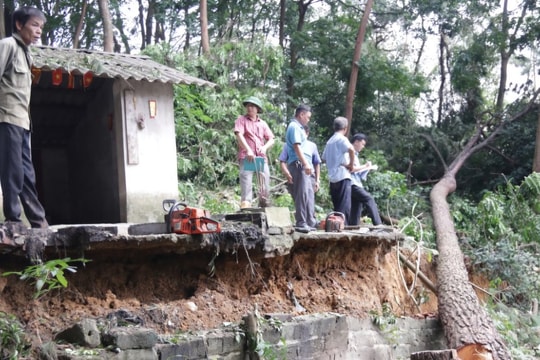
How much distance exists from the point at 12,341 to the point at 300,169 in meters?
4.23

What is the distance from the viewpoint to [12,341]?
5039 mm

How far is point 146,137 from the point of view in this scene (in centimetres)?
973

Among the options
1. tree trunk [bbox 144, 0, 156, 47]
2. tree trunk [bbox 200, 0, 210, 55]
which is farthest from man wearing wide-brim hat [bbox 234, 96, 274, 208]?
tree trunk [bbox 144, 0, 156, 47]

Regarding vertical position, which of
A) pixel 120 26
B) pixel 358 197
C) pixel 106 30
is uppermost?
pixel 120 26

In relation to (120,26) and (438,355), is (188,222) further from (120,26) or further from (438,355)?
(120,26)

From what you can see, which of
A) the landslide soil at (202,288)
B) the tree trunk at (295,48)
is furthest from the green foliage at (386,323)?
the tree trunk at (295,48)

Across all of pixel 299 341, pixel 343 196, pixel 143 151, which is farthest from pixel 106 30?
pixel 299 341

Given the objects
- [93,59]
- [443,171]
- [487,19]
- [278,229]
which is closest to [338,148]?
[278,229]

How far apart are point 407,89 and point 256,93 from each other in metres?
5.51

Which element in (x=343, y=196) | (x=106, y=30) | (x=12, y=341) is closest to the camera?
(x=12, y=341)

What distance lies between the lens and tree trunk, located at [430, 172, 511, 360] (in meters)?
8.59

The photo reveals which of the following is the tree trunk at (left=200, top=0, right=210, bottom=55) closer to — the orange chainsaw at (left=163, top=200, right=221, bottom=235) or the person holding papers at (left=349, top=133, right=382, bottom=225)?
the person holding papers at (left=349, top=133, right=382, bottom=225)

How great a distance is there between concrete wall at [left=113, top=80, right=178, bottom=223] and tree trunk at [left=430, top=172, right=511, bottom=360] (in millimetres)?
4149

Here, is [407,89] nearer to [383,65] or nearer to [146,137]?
[383,65]
